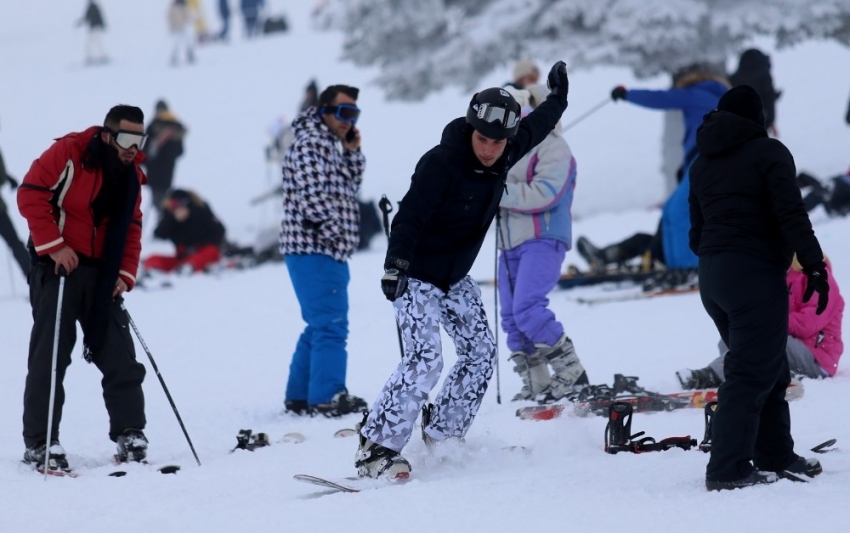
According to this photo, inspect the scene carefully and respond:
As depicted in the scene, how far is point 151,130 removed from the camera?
19.1 m

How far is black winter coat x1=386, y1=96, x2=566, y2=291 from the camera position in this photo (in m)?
5.11

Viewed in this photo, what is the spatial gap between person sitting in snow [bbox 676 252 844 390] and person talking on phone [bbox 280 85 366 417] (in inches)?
82.8

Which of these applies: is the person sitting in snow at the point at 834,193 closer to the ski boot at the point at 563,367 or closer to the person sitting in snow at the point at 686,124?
the person sitting in snow at the point at 686,124

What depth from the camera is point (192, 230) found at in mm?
14922

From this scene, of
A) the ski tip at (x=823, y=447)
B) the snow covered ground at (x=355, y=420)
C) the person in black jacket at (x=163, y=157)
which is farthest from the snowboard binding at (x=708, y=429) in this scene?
the person in black jacket at (x=163, y=157)

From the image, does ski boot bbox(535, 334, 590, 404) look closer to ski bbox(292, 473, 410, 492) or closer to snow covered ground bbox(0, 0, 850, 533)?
snow covered ground bbox(0, 0, 850, 533)

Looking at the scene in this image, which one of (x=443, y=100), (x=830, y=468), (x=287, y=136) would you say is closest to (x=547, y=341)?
(x=830, y=468)

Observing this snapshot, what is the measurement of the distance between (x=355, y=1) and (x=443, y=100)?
11605 mm

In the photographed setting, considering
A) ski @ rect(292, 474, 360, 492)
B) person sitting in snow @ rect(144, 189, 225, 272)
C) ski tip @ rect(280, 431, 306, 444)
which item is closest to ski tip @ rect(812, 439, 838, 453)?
ski @ rect(292, 474, 360, 492)

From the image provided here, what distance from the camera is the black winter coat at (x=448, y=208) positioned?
511cm

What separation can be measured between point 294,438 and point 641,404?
1953 mm

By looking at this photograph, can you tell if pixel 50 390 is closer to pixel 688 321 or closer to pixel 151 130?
pixel 688 321

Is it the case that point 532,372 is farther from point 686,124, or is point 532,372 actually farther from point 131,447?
point 686,124

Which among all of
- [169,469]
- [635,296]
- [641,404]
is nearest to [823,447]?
[641,404]
